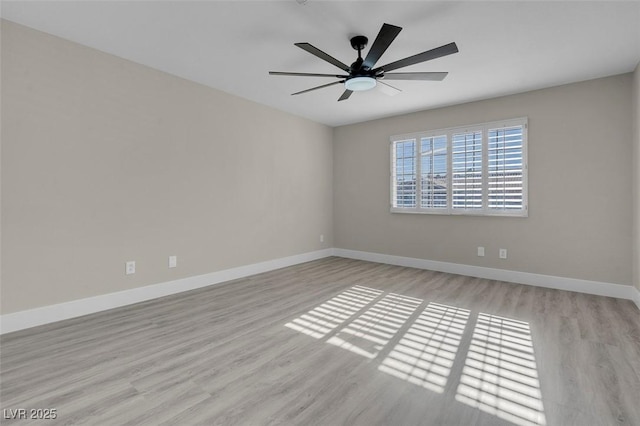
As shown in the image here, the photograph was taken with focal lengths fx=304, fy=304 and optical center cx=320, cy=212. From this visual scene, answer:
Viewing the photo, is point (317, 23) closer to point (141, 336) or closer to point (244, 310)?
point (244, 310)

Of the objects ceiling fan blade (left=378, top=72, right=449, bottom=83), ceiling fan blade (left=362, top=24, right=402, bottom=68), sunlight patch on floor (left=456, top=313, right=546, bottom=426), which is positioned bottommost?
sunlight patch on floor (left=456, top=313, right=546, bottom=426)

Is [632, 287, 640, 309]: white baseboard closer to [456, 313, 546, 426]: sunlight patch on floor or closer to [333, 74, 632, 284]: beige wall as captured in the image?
[333, 74, 632, 284]: beige wall

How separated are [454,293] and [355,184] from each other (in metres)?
2.87

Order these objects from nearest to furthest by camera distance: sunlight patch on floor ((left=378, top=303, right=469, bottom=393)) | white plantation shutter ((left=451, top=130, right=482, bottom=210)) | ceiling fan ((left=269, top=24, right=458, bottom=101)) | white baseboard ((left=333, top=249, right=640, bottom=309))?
sunlight patch on floor ((left=378, top=303, right=469, bottom=393)) → ceiling fan ((left=269, top=24, right=458, bottom=101)) → white baseboard ((left=333, top=249, right=640, bottom=309)) → white plantation shutter ((left=451, top=130, right=482, bottom=210))

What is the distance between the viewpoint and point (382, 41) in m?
2.19

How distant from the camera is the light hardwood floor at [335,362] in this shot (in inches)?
64.9

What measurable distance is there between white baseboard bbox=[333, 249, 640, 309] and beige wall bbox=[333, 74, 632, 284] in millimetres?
76

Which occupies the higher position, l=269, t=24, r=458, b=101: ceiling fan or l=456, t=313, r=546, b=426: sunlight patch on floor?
l=269, t=24, r=458, b=101: ceiling fan

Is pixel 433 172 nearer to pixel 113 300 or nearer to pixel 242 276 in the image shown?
pixel 242 276

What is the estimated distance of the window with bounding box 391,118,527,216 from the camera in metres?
4.25

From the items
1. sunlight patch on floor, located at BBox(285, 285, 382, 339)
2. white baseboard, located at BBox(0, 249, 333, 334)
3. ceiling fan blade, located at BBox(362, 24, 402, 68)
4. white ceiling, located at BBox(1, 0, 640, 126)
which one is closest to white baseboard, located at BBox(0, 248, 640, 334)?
white baseboard, located at BBox(0, 249, 333, 334)

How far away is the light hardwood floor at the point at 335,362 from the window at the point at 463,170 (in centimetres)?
153

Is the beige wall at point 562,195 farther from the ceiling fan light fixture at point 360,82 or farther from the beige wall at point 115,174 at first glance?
the beige wall at point 115,174

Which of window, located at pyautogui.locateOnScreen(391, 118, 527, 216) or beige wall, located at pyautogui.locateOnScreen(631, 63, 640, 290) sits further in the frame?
window, located at pyautogui.locateOnScreen(391, 118, 527, 216)
